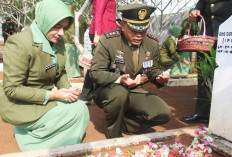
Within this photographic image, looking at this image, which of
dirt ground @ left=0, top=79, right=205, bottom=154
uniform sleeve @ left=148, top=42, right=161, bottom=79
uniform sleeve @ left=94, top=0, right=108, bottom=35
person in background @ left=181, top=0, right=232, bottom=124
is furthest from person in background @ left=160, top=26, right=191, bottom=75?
uniform sleeve @ left=148, top=42, right=161, bottom=79

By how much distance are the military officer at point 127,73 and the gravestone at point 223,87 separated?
1.61 ft

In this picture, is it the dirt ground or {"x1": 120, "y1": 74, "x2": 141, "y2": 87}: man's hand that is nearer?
{"x1": 120, "y1": 74, "x2": 141, "y2": 87}: man's hand

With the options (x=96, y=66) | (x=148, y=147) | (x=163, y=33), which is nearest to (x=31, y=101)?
(x=96, y=66)

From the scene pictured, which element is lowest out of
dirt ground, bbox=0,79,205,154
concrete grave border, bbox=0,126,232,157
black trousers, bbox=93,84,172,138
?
dirt ground, bbox=0,79,205,154

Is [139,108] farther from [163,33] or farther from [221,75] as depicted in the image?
[163,33]

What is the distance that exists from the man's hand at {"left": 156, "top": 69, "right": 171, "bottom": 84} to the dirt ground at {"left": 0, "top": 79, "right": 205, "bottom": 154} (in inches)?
29.7

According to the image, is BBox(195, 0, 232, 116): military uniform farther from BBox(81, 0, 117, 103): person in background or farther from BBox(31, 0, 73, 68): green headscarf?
BBox(31, 0, 73, 68): green headscarf

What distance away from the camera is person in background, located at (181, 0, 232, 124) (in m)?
2.78

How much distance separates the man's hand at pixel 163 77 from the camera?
7.66 feet

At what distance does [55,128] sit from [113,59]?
3.12 ft

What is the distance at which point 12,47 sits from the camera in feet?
6.48

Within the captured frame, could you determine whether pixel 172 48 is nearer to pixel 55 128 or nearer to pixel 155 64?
pixel 155 64

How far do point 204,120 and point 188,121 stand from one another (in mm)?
214

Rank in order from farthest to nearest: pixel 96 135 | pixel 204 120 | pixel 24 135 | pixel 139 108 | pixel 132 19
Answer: pixel 204 120
pixel 96 135
pixel 139 108
pixel 132 19
pixel 24 135
